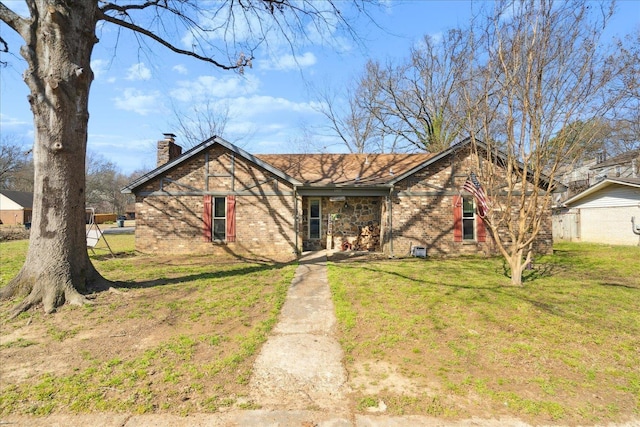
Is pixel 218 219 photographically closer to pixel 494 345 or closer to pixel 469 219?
pixel 469 219

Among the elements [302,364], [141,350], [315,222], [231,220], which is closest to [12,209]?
[231,220]

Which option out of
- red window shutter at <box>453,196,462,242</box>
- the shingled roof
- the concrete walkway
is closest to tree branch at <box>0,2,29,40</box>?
the concrete walkway

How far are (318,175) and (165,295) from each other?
27.0 feet

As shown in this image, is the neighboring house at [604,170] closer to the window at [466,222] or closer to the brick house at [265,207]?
the window at [466,222]

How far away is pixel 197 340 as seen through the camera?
433 cm

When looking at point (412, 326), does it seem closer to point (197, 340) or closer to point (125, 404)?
point (197, 340)

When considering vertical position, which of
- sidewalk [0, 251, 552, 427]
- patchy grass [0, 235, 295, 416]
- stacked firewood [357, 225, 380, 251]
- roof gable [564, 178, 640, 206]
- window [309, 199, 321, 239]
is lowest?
sidewalk [0, 251, 552, 427]

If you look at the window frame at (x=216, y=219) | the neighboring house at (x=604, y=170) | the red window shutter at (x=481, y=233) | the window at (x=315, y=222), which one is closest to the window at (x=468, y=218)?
the red window shutter at (x=481, y=233)

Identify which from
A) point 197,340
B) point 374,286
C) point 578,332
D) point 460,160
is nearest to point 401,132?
point 460,160

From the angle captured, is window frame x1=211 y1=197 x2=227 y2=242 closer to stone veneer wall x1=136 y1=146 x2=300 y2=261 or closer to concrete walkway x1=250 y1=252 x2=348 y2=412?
stone veneer wall x1=136 y1=146 x2=300 y2=261

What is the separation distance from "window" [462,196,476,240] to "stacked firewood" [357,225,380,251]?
131 inches

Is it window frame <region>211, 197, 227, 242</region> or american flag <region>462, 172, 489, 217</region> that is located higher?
american flag <region>462, 172, 489, 217</region>

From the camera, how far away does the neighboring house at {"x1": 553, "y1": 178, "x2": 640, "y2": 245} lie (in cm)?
1456

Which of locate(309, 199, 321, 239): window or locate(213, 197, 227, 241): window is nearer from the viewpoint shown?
locate(213, 197, 227, 241): window
